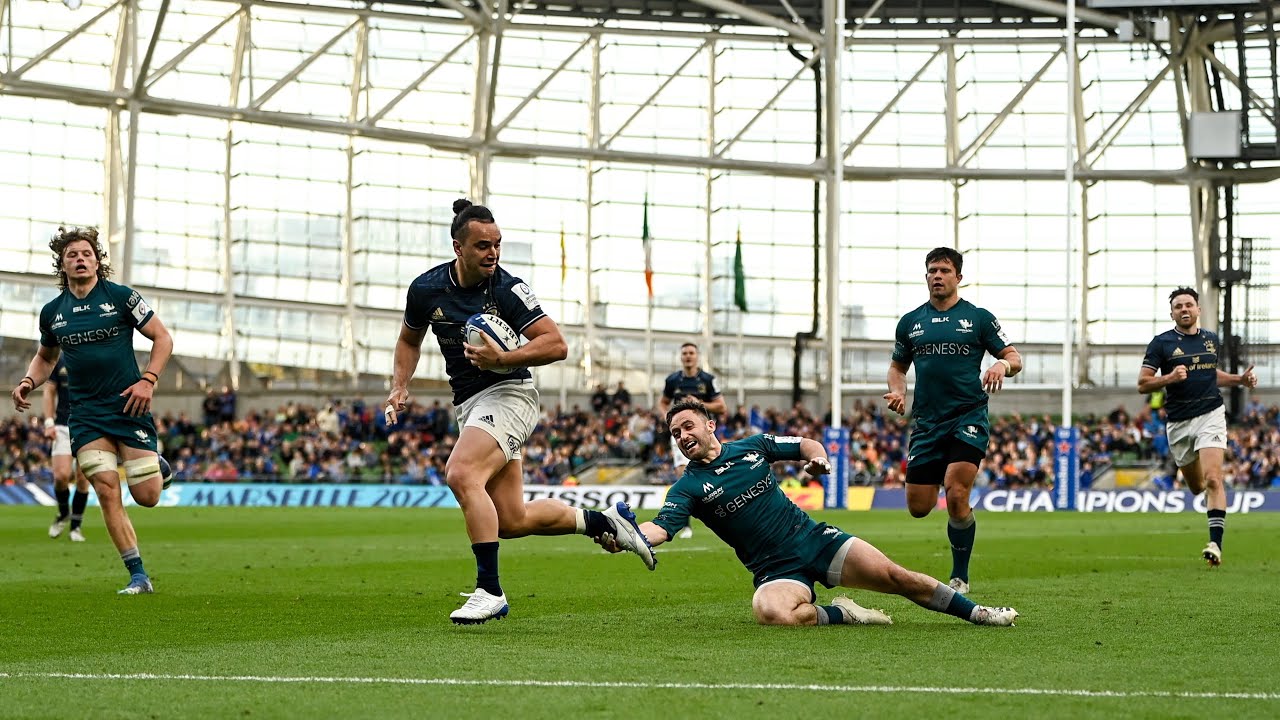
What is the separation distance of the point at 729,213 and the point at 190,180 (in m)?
15.5

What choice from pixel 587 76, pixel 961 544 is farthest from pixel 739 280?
pixel 961 544

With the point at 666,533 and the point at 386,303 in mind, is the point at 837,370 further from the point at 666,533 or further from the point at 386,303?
the point at 666,533

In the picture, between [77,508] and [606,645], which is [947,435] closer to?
[606,645]

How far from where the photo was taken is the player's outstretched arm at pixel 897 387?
11.1 meters

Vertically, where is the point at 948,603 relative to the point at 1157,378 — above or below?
below

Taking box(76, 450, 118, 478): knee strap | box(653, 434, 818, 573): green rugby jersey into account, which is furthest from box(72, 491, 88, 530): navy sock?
box(653, 434, 818, 573): green rugby jersey

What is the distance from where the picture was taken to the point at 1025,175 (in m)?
48.1

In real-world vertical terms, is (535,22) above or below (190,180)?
above

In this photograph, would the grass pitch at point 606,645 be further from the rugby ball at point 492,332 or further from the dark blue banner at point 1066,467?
the dark blue banner at point 1066,467

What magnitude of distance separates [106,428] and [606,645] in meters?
4.73

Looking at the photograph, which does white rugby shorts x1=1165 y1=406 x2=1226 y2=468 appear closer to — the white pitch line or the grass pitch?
the grass pitch

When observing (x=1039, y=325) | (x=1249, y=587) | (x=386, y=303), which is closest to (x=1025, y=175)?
(x=1039, y=325)

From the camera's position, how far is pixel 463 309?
349 inches

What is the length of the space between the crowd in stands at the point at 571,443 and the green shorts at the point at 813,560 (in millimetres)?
28828
